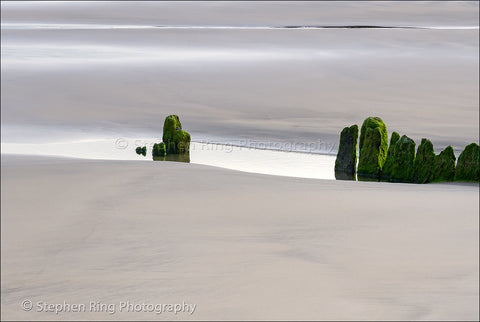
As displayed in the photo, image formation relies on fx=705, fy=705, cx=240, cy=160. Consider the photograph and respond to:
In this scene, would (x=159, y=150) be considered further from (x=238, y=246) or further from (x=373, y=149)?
(x=238, y=246)

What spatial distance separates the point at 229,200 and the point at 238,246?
158cm

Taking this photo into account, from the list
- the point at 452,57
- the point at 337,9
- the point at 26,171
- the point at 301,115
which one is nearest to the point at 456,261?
the point at 26,171

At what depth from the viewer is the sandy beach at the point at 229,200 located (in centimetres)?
477

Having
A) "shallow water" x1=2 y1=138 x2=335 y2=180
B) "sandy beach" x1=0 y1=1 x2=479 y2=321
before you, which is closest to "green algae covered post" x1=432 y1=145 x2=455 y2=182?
"sandy beach" x1=0 y1=1 x2=479 y2=321

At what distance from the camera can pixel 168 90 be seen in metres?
16.3

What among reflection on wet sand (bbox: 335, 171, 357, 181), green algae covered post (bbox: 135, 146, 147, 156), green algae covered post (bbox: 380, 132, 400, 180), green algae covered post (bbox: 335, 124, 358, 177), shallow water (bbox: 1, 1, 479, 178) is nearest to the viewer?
green algae covered post (bbox: 380, 132, 400, 180)

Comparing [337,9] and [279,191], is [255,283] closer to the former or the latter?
[279,191]

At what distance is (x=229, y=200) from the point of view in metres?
7.28

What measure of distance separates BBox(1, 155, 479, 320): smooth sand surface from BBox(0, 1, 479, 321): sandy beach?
18 mm

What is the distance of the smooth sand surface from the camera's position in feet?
15.4

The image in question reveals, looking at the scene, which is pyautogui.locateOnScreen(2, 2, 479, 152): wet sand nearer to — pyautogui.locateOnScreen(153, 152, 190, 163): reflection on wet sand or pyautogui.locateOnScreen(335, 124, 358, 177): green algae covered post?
pyautogui.locateOnScreen(153, 152, 190, 163): reflection on wet sand

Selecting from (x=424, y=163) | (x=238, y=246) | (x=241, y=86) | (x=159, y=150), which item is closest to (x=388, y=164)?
(x=424, y=163)

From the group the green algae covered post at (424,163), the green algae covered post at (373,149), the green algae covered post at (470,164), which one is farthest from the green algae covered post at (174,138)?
the green algae covered post at (470,164)

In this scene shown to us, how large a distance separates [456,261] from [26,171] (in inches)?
202
